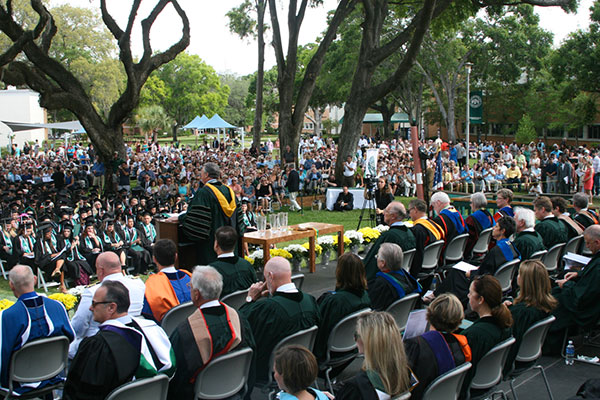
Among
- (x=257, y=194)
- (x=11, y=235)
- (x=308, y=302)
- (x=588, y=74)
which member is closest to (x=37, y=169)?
(x=257, y=194)

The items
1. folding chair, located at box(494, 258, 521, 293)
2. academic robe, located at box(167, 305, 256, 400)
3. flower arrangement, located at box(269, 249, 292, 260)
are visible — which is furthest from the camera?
flower arrangement, located at box(269, 249, 292, 260)

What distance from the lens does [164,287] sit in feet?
17.2

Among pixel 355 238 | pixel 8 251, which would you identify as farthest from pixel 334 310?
pixel 8 251

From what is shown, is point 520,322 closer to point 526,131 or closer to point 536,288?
point 536,288

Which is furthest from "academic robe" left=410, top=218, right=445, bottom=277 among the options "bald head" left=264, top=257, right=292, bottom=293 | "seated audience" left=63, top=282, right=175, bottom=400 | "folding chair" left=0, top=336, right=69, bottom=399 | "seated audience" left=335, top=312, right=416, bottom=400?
"folding chair" left=0, top=336, right=69, bottom=399

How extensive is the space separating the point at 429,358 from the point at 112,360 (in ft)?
6.62

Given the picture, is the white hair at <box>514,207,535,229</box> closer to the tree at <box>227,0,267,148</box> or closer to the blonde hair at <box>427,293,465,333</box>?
the blonde hair at <box>427,293,465,333</box>

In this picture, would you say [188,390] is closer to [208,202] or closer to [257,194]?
[208,202]

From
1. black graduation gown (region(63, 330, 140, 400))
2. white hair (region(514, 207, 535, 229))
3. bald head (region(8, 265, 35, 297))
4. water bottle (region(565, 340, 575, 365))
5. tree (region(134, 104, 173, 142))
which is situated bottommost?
water bottle (region(565, 340, 575, 365))

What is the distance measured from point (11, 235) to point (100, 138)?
915cm

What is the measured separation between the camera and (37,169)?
24.2 metres

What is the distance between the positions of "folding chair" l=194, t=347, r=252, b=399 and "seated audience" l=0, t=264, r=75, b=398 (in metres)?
1.35

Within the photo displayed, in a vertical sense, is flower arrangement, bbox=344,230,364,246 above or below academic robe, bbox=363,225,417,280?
below

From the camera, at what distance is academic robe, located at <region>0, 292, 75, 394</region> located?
14.2ft
